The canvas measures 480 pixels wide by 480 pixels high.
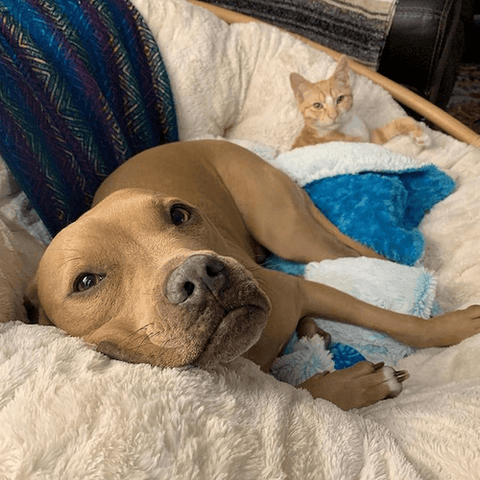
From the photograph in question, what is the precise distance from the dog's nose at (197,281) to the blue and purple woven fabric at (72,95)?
108cm

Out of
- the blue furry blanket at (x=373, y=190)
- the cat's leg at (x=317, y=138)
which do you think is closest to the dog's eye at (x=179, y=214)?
the blue furry blanket at (x=373, y=190)

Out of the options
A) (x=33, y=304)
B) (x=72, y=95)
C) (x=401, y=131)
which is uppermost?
(x=72, y=95)

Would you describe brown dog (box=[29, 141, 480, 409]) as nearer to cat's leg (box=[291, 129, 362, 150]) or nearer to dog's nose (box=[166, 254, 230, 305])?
dog's nose (box=[166, 254, 230, 305])

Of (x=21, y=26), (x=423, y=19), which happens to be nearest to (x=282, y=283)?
(x=21, y=26)

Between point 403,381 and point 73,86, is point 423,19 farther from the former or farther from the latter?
point 403,381

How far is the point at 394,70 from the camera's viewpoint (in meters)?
3.49

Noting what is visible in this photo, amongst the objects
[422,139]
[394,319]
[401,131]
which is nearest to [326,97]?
[401,131]

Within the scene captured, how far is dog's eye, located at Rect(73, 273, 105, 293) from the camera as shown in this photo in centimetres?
143

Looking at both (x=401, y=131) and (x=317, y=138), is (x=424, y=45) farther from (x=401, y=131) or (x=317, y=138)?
(x=317, y=138)

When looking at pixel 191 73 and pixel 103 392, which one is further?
pixel 191 73

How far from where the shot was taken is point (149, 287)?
4.26 ft

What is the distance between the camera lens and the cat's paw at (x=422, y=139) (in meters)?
2.74

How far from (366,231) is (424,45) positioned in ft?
5.25

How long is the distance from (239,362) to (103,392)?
0.41 metres
